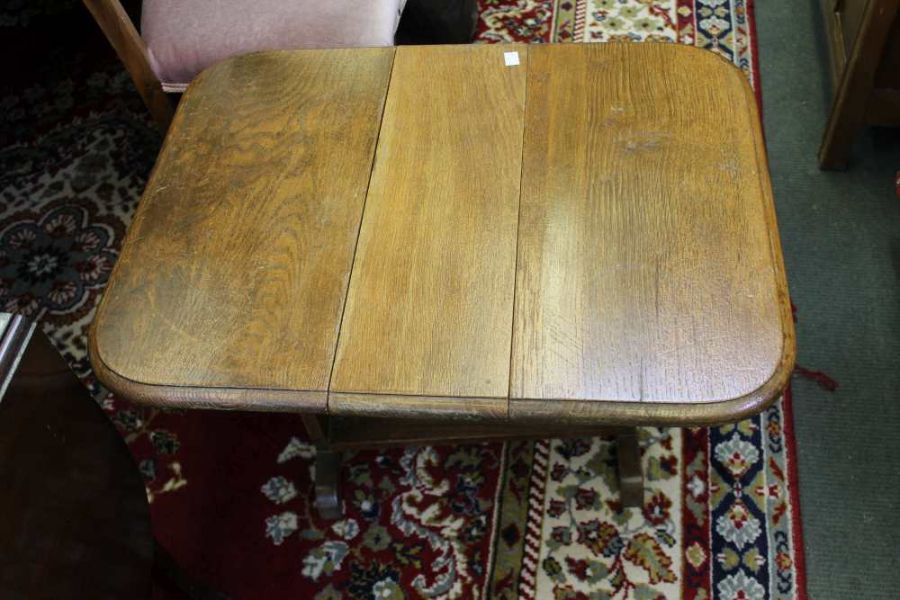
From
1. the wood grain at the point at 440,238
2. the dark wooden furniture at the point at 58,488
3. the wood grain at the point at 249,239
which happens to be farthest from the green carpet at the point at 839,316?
the dark wooden furniture at the point at 58,488

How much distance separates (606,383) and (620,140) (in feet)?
1.15

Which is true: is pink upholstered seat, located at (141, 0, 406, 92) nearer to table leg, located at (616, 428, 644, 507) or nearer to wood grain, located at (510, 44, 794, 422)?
wood grain, located at (510, 44, 794, 422)

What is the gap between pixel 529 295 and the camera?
2.77ft

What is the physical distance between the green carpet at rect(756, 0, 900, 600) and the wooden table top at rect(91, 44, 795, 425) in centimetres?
58

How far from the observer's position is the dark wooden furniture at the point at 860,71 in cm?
134

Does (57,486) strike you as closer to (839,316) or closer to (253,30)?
(253,30)

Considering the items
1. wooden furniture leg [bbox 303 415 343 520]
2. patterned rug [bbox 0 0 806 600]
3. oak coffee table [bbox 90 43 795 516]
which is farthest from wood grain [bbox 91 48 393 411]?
patterned rug [bbox 0 0 806 600]

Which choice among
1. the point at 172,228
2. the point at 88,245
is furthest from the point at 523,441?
the point at 88,245

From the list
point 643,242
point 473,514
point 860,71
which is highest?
point 643,242

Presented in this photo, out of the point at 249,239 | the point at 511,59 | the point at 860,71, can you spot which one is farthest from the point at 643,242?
the point at 860,71

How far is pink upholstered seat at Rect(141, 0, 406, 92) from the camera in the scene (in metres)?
1.33

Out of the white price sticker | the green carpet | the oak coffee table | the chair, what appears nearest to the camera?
the oak coffee table

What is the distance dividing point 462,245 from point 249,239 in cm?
27

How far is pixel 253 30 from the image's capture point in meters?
1.33
